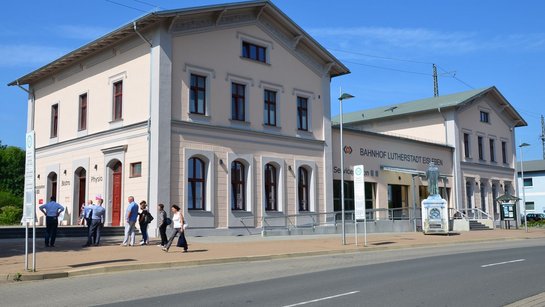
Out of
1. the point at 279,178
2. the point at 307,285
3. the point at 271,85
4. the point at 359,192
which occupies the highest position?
the point at 271,85

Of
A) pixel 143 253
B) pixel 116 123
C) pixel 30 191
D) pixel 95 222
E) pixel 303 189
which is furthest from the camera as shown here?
pixel 303 189

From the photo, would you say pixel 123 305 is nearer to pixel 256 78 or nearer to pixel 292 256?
pixel 292 256

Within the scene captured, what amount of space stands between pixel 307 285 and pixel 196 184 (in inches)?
606

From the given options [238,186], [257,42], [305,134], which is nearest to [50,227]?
[238,186]

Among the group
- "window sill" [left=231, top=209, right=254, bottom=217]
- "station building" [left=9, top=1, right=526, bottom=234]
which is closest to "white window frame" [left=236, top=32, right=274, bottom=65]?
"station building" [left=9, top=1, right=526, bottom=234]

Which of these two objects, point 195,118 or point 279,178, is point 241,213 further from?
point 195,118

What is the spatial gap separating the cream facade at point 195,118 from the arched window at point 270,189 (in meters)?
0.05

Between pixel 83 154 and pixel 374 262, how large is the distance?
17.8 metres

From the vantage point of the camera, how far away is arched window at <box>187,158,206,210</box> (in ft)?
85.1

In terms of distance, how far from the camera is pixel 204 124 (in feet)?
87.1

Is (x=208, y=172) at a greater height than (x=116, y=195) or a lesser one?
greater

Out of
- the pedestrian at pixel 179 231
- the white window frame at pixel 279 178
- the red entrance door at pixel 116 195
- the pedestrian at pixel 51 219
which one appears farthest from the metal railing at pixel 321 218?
the pedestrian at pixel 51 219

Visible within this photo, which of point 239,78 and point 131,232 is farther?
point 239,78

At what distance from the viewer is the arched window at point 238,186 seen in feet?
91.3
